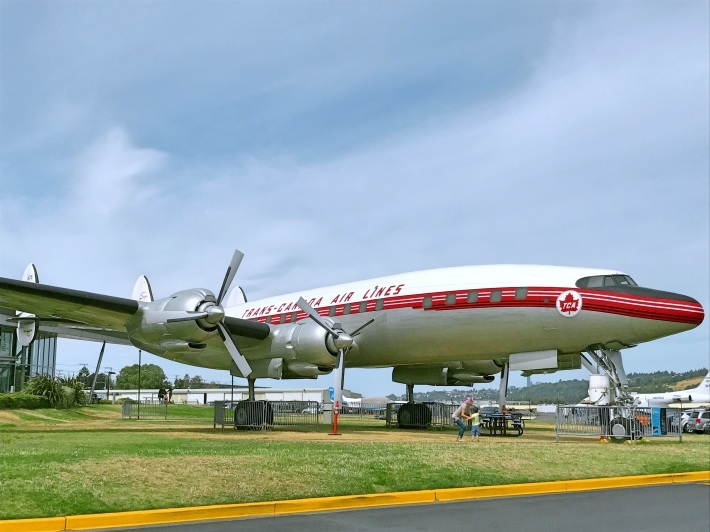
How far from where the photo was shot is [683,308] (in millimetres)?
18078

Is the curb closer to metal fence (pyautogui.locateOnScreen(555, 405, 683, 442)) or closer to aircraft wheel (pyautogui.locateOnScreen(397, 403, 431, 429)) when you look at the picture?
metal fence (pyautogui.locateOnScreen(555, 405, 683, 442))

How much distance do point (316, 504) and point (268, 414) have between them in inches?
568

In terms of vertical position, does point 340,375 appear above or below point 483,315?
below

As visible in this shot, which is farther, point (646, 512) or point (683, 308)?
point (683, 308)

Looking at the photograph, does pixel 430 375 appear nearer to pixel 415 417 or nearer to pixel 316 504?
pixel 415 417

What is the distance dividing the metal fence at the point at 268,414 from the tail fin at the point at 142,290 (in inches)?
255

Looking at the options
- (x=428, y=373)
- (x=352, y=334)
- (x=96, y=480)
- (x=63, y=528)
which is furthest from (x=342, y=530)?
(x=428, y=373)

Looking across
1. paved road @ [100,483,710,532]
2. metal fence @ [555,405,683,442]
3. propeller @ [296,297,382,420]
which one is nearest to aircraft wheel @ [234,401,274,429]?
propeller @ [296,297,382,420]

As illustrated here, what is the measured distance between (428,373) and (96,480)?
1762 cm

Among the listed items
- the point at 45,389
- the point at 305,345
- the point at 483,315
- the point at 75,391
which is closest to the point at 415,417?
the point at 305,345

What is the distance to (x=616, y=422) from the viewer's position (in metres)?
19.0

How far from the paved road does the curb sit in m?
0.26

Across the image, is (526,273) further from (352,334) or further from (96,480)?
(96,480)

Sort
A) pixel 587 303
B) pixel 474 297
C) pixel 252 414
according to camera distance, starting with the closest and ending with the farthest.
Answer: pixel 587 303 → pixel 474 297 → pixel 252 414
